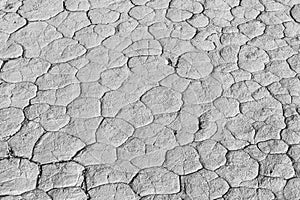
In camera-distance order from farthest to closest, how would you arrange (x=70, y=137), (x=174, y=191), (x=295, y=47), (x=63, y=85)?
(x=295, y=47), (x=63, y=85), (x=70, y=137), (x=174, y=191)

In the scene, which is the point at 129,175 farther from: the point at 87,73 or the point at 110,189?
the point at 87,73

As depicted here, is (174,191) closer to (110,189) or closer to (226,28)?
(110,189)

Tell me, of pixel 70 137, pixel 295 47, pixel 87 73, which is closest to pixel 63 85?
pixel 87 73

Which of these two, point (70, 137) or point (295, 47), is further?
point (295, 47)

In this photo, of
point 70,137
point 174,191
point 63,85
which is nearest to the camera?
point 174,191

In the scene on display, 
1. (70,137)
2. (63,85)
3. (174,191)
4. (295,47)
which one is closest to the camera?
(174,191)

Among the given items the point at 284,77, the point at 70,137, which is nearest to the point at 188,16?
the point at 284,77
